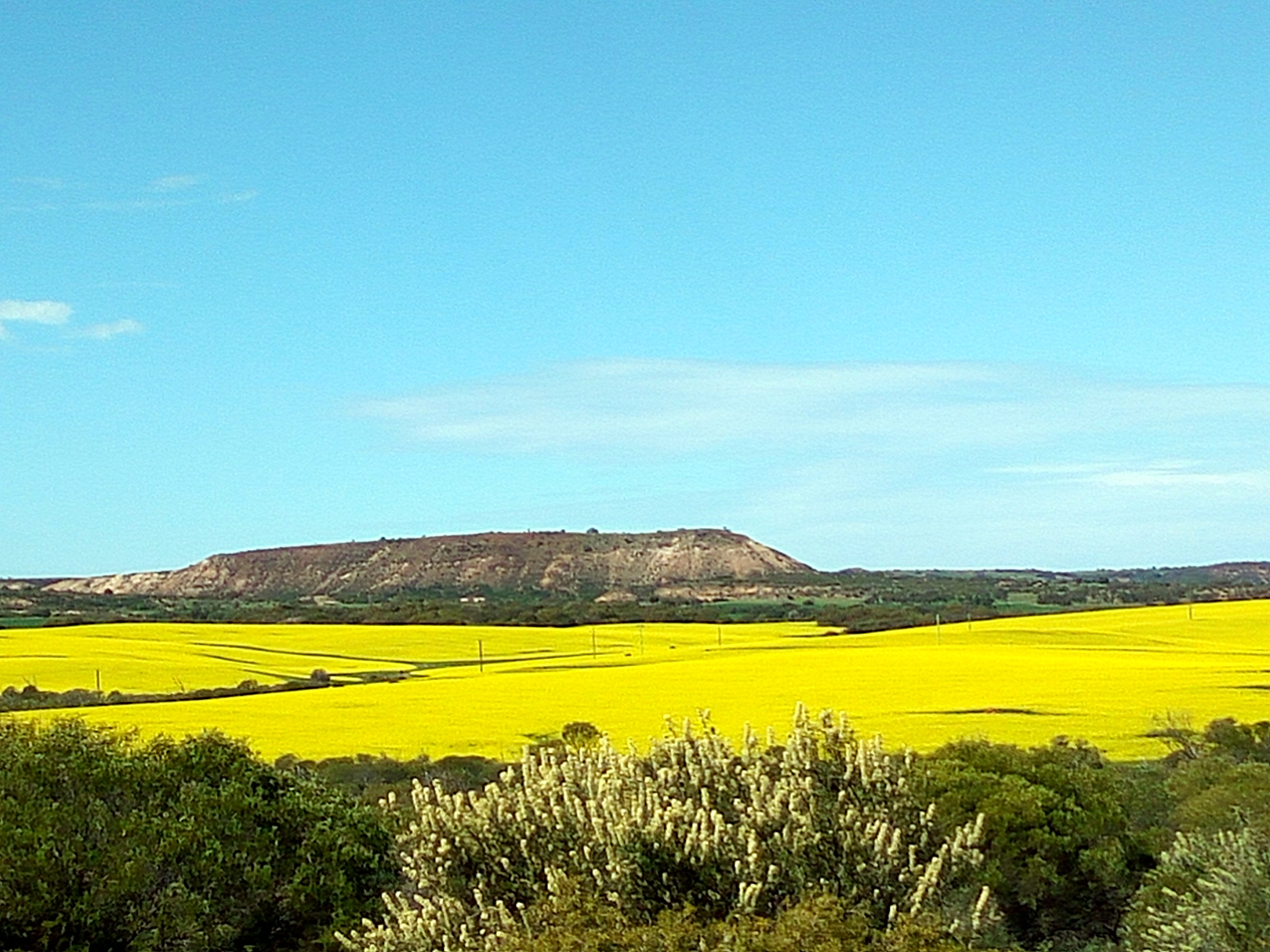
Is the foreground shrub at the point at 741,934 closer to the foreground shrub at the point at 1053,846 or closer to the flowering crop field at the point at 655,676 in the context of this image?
the foreground shrub at the point at 1053,846

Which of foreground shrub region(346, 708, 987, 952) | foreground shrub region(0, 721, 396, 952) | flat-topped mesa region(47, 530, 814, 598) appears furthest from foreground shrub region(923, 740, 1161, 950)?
flat-topped mesa region(47, 530, 814, 598)

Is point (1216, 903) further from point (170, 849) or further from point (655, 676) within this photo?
point (655, 676)

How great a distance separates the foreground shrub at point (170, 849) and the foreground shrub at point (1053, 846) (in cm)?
875

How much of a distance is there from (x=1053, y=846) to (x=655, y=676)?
2802 centimetres

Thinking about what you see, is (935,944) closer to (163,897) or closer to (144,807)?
(163,897)

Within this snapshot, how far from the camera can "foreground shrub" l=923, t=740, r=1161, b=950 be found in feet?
73.9

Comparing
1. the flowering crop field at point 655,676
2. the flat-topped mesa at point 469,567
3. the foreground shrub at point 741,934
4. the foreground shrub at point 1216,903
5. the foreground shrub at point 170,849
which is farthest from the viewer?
the flat-topped mesa at point 469,567

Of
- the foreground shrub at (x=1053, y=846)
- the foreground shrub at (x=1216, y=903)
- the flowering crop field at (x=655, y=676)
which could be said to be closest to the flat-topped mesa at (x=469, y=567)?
the flowering crop field at (x=655, y=676)

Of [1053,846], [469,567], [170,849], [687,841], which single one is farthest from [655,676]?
[469,567]

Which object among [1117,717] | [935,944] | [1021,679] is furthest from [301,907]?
[1021,679]

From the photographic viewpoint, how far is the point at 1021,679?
47000mm

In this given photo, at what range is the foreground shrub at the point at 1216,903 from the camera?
1412 cm

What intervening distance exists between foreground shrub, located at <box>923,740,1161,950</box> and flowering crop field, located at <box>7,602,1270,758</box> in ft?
29.1

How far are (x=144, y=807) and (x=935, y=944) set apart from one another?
1067cm
